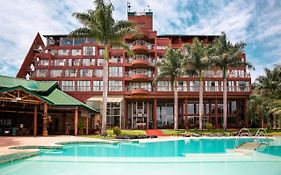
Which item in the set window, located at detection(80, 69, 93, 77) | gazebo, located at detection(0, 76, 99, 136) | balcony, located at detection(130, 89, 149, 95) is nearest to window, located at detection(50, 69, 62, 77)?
window, located at detection(80, 69, 93, 77)

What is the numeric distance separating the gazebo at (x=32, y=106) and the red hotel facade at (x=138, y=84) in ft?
43.7

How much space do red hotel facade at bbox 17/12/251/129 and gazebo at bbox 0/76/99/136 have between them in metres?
13.3

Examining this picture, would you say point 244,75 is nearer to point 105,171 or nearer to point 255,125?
point 255,125

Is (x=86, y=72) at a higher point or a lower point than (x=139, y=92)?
higher

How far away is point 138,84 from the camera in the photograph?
54.2 meters

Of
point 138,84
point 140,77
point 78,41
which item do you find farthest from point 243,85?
point 78,41

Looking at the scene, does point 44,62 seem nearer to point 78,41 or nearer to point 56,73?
point 56,73

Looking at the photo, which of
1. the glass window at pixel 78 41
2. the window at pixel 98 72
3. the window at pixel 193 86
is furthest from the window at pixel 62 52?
the window at pixel 193 86

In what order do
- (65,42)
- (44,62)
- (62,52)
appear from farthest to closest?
(65,42)
(62,52)
(44,62)

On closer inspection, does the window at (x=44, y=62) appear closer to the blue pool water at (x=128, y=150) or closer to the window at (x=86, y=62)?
the window at (x=86, y=62)

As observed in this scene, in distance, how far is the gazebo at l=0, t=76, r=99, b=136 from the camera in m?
29.7

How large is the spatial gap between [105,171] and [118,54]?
4488cm

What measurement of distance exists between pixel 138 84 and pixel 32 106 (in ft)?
74.6

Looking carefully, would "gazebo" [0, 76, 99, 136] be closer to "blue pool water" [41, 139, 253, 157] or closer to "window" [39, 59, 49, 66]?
"blue pool water" [41, 139, 253, 157]
